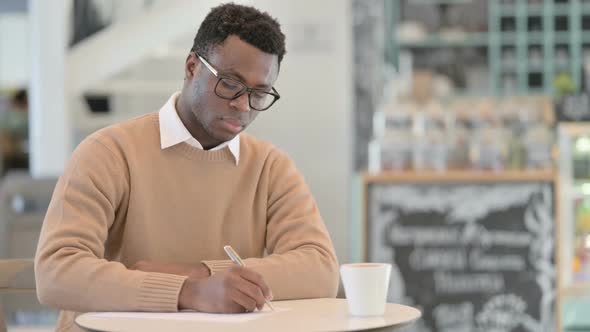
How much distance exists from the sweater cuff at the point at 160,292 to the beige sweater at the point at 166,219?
14mm

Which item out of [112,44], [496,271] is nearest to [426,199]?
[496,271]

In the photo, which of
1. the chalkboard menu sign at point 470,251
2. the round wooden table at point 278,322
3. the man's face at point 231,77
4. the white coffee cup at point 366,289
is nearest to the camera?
the round wooden table at point 278,322

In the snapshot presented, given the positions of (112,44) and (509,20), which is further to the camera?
(509,20)

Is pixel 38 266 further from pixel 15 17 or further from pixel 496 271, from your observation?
pixel 15 17

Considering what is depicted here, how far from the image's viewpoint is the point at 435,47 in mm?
10023

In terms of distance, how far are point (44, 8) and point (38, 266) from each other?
3.56 metres

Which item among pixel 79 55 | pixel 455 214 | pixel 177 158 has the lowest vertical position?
pixel 455 214

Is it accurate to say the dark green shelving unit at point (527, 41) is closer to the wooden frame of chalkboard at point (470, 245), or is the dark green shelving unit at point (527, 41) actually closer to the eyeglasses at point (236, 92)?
the wooden frame of chalkboard at point (470, 245)

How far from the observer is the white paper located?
1571mm

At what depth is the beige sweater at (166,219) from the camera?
1.77 metres

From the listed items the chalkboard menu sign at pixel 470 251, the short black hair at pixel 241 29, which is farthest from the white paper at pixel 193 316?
the chalkboard menu sign at pixel 470 251

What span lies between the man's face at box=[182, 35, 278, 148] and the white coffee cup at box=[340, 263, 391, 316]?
40 centimetres

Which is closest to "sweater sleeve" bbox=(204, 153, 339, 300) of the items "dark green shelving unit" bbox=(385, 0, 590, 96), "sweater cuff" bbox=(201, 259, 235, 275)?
"sweater cuff" bbox=(201, 259, 235, 275)

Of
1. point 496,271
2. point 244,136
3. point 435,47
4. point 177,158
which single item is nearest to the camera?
point 177,158
